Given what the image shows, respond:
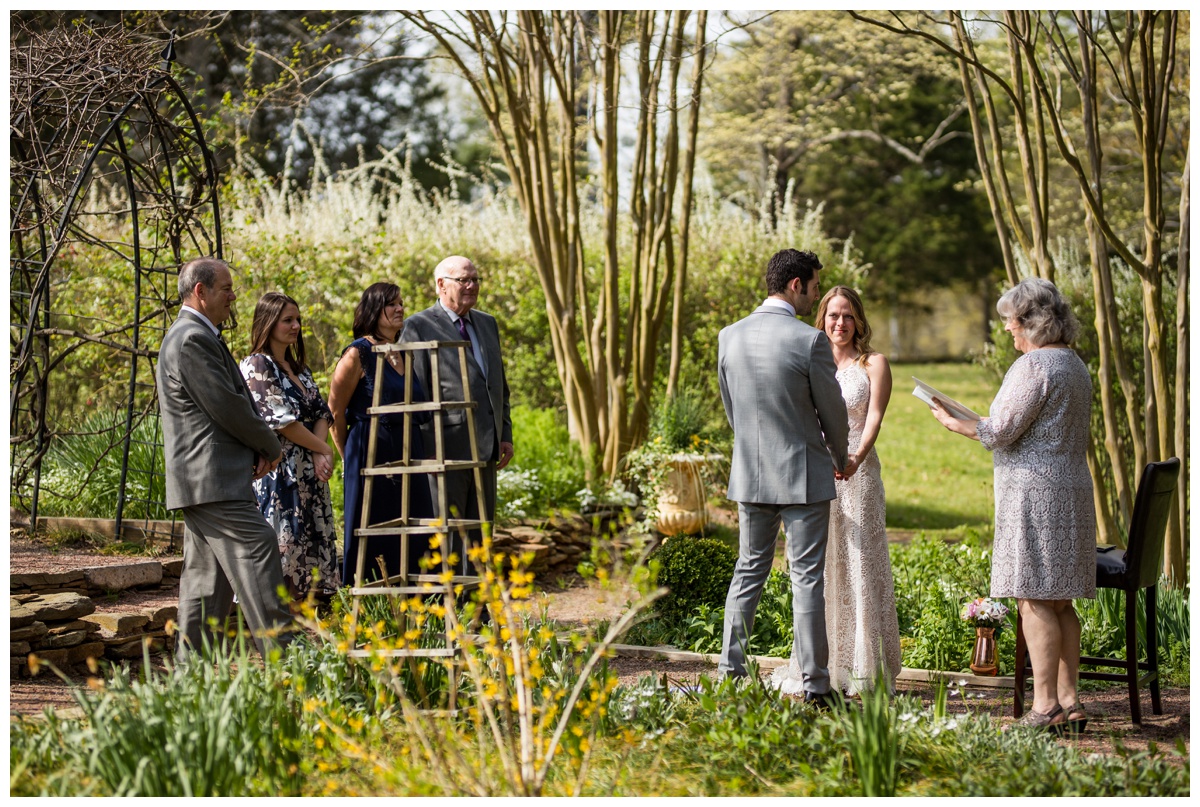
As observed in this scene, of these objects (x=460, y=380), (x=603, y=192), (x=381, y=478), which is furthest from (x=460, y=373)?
(x=603, y=192)

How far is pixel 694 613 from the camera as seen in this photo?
5.33 m

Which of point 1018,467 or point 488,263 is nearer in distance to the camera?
point 1018,467

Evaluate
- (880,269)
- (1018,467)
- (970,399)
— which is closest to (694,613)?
(1018,467)

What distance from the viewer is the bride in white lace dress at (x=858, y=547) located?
421 centimetres

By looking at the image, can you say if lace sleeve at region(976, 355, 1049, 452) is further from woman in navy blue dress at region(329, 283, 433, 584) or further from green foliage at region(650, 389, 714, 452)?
green foliage at region(650, 389, 714, 452)

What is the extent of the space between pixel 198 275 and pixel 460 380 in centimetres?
131

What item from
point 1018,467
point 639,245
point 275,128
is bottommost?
point 1018,467

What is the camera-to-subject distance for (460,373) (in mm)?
4652

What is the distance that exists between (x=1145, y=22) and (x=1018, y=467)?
255cm

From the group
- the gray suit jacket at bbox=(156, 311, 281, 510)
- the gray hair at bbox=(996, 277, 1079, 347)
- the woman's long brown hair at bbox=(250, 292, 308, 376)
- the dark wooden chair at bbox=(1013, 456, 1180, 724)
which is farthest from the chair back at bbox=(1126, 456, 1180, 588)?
the woman's long brown hair at bbox=(250, 292, 308, 376)

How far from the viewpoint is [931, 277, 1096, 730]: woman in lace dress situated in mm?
3643

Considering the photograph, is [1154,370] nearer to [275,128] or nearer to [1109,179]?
[1109,179]

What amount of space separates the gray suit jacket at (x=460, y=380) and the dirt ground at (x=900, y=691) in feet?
2.41

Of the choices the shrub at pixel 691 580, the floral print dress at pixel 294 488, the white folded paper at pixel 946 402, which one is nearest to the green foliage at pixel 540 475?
the shrub at pixel 691 580
